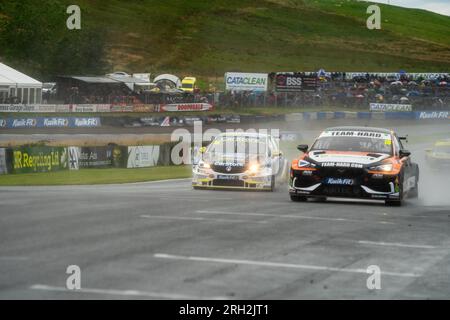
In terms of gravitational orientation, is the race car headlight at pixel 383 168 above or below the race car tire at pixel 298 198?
above

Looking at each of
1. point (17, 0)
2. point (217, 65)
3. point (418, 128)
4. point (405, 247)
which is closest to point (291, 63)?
point (217, 65)

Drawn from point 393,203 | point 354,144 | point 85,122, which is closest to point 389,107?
point 85,122

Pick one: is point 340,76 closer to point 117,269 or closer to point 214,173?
point 214,173

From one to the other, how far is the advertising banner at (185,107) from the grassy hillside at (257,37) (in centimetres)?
3645

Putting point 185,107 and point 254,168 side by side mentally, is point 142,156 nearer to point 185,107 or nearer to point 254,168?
point 254,168

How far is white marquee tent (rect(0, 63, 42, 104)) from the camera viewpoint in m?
56.8

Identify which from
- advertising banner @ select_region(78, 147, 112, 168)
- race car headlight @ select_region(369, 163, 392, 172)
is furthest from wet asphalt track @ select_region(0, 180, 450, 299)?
advertising banner @ select_region(78, 147, 112, 168)

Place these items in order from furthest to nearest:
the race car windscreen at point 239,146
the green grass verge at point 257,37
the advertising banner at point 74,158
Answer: the green grass verge at point 257,37
the advertising banner at point 74,158
the race car windscreen at point 239,146

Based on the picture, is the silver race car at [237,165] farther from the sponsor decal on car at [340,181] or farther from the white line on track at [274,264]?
the white line on track at [274,264]

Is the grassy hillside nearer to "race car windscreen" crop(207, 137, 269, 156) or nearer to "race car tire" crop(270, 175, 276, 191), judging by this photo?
"race car windscreen" crop(207, 137, 269, 156)

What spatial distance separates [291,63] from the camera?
10381 cm

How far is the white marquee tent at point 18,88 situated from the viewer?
56.8 m

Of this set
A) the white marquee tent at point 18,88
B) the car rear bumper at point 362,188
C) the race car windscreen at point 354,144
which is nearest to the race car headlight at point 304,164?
the car rear bumper at point 362,188
